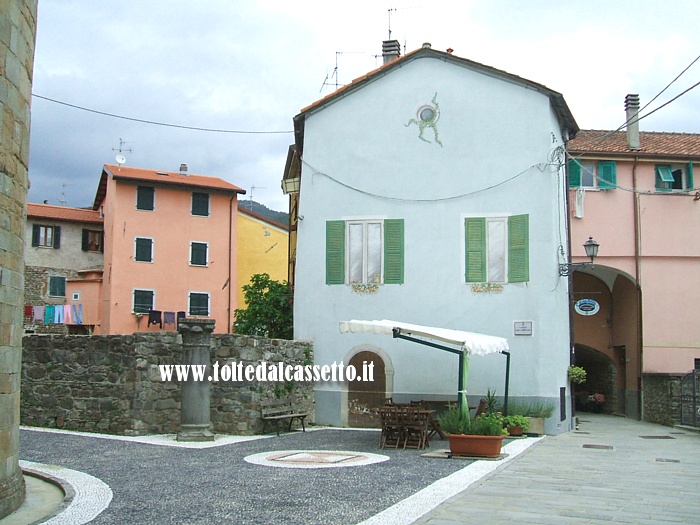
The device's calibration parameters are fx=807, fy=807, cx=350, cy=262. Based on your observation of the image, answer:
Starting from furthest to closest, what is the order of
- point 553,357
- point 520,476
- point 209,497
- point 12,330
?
point 553,357
point 520,476
point 209,497
point 12,330

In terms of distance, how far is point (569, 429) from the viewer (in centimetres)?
1919

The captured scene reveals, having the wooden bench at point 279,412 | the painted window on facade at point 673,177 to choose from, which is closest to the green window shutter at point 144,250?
the wooden bench at point 279,412

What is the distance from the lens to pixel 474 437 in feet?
40.6

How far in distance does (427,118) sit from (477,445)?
28.9 ft

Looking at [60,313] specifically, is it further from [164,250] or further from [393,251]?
[393,251]

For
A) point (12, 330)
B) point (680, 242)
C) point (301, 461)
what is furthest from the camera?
point (680, 242)

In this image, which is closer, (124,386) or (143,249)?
(124,386)

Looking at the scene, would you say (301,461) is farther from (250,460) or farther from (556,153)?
(556,153)

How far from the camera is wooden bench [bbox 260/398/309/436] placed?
52.2 ft

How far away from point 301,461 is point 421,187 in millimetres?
8404

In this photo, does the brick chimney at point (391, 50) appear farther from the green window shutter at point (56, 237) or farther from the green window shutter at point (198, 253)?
the green window shutter at point (56, 237)

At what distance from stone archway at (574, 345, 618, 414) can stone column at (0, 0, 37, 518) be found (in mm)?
21989

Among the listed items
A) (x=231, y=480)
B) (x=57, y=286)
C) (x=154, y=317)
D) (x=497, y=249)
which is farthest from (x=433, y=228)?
(x=57, y=286)

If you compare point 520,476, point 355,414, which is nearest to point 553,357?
point 355,414
